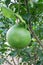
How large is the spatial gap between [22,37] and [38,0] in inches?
11.9

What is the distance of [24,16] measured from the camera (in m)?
0.90

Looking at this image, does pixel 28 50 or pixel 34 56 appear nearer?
pixel 28 50

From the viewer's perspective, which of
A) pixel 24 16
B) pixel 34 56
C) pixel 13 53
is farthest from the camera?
pixel 34 56

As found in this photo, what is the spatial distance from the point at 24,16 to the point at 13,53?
0.44 meters

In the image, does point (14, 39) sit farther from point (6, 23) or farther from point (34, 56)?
point (34, 56)

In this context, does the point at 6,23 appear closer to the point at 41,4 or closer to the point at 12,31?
the point at 41,4

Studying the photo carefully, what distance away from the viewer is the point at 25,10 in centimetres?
94

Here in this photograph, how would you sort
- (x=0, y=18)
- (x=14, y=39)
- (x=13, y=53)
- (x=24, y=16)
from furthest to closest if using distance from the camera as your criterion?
(x=0, y=18) → (x=13, y=53) → (x=24, y=16) → (x=14, y=39)

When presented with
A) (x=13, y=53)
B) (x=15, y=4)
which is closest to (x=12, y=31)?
(x=15, y=4)

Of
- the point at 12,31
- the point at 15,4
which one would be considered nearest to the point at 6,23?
the point at 15,4

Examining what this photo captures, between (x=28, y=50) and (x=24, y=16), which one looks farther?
(x=28, y=50)

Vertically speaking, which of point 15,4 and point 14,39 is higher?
point 15,4

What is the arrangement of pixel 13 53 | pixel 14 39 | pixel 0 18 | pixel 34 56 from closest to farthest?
pixel 14 39 → pixel 13 53 → pixel 0 18 → pixel 34 56

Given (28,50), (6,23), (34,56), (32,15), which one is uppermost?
→ (32,15)
